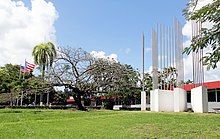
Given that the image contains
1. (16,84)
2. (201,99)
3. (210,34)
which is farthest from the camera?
(16,84)

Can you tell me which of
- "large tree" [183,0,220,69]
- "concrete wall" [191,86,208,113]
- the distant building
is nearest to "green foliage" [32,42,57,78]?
the distant building

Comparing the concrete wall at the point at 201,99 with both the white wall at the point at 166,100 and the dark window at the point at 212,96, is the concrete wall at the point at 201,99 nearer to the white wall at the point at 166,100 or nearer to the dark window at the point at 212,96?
the white wall at the point at 166,100

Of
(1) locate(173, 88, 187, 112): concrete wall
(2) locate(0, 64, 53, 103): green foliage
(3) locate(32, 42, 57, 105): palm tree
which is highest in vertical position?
A: (3) locate(32, 42, 57, 105): palm tree

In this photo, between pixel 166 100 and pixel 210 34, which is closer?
pixel 210 34

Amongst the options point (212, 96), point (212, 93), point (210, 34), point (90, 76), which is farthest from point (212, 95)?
point (210, 34)

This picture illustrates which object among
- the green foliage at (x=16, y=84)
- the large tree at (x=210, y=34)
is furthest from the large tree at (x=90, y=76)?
the large tree at (x=210, y=34)

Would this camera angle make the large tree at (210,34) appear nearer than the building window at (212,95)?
Yes

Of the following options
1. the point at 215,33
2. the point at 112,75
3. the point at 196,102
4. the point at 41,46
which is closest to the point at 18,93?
the point at 112,75

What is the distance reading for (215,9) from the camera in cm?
931

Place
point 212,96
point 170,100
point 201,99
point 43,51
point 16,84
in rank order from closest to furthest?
point 201,99
point 170,100
point 16,84
point 212,96
point 43,51

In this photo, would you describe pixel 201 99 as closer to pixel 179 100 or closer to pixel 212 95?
pixel 179 100

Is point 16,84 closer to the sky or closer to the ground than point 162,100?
closer to the sky

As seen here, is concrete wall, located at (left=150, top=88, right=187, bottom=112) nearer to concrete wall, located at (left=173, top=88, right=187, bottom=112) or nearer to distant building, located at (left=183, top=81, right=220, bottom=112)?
concrete wall, located at (left=173, top=88, right=187, bottom=112)

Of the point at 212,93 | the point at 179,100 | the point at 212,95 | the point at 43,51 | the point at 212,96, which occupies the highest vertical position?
the point at 43,51
